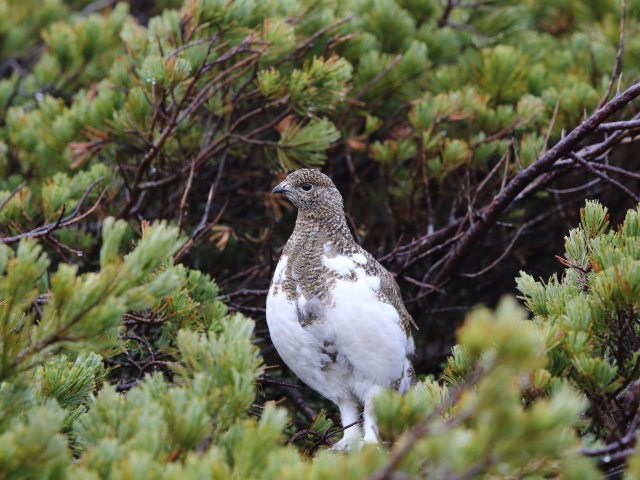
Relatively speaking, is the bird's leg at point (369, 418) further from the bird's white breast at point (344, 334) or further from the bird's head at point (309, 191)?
the bird's head at point (309, 191)

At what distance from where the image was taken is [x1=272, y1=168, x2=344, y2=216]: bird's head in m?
2.46

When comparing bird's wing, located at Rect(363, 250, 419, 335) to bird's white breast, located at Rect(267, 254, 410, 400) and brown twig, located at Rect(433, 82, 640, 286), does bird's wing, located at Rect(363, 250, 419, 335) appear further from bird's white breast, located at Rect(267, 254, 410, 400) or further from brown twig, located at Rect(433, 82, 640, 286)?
brown twig, located at Rect(433, 82, 640, 286)

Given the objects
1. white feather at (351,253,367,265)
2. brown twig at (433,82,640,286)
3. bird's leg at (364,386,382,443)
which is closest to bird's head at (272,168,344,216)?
white feather at (351,253,367,265)

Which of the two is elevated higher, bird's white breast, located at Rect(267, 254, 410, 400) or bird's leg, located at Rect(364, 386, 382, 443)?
bird's white breast, located at Rect(267, 254, 410, 400)

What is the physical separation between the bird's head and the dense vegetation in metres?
0.23

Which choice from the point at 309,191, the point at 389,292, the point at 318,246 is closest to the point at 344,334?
the point at 389,292

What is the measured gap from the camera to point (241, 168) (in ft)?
10.8

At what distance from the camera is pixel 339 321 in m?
2.12

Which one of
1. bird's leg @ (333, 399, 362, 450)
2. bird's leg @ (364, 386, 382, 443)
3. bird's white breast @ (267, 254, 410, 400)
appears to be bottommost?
bird's leg @ (333, 399, 362, 450)

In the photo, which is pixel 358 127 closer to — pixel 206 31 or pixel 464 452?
pixel 206 31

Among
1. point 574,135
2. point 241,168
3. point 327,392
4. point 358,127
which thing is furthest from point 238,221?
point 574,135

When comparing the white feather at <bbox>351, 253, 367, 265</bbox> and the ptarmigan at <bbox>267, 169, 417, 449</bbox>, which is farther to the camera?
the white feather at <bbox>351, 253, 367, 265</bbox>

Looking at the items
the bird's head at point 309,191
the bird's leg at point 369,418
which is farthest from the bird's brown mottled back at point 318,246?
the bird's leg at point 369,418

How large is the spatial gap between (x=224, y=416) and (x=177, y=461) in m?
0.11
